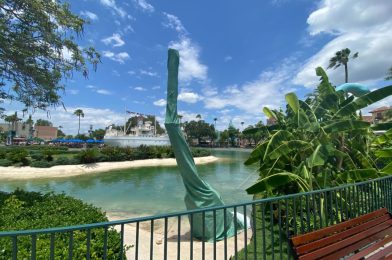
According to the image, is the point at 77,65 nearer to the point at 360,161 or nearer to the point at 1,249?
the point at 1,249

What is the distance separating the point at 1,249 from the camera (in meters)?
3.00

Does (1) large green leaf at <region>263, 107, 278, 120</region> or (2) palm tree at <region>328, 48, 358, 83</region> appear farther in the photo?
(2) palm tree at <region>328, 48, 358, 83</region>

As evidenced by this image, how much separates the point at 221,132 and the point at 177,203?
7543cm

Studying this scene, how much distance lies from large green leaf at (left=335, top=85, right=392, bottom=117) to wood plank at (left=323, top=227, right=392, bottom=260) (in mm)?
3373

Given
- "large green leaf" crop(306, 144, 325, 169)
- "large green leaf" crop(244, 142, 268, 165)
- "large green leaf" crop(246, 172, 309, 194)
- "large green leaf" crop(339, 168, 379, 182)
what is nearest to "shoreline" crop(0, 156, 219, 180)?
"large green leaf" crop(244, 142, 268, 165)

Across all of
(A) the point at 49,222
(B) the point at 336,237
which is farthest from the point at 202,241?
(A) the point at 49,222

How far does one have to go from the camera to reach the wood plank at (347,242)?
8.73 feet

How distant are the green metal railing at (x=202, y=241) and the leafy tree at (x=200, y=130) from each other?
75.0m

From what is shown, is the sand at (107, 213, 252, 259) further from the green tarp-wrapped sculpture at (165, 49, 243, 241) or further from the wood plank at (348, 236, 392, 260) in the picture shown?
the wood plank at (348, 236, 392, 260)

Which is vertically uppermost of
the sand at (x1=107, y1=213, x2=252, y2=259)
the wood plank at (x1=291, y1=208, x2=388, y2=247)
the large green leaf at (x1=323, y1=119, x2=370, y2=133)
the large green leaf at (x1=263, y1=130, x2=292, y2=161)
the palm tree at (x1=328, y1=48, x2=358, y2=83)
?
the palm tree at (x1=328, y1=48, x2=358, y2=83)

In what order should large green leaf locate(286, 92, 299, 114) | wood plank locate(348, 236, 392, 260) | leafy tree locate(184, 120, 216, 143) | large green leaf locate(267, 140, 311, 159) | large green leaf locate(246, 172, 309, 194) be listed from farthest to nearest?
leafy tree locate(184, 120, 216, 143) < large green leaf locate(286, 92, 299, 114) < large green leaf locate(267, 140, 311, 159) < large green leaf locate(246, 172, 309, 194) < wood plank locate(348, 236, 392, 260)

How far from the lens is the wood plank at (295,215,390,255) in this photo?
2.61m

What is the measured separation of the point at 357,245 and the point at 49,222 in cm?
432

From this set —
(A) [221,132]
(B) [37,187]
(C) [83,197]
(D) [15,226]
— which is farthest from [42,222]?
(A) [221,132]
